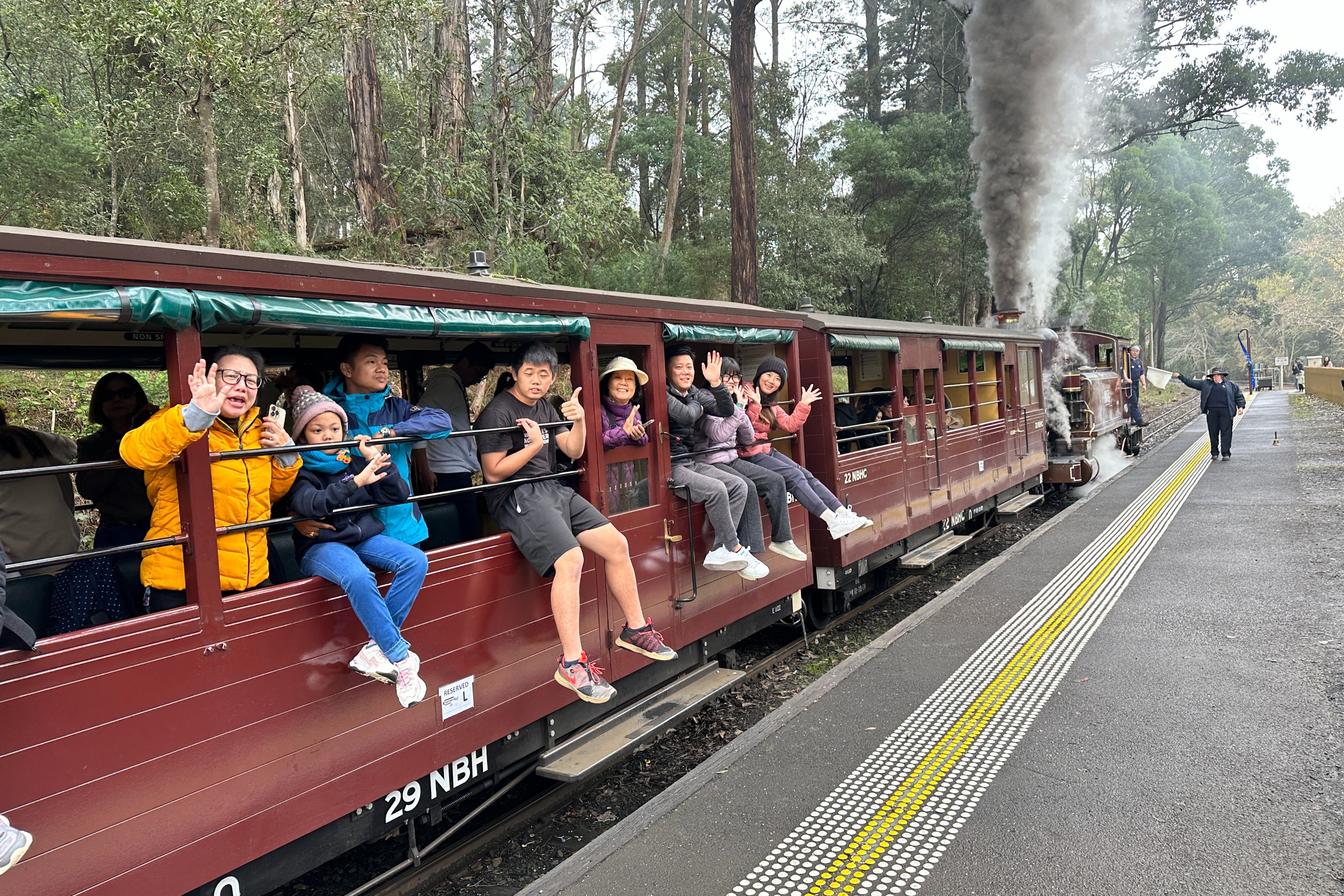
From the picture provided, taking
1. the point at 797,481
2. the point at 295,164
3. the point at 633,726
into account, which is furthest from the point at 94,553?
the point at 295,164

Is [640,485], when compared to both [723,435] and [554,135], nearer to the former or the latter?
[723,435]

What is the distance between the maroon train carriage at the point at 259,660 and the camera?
2609 mm

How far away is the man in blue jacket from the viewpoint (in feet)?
12.6

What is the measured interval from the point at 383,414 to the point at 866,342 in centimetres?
546

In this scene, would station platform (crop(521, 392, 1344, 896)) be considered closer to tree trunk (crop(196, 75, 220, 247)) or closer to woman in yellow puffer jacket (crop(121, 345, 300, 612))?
woman in yellow puffer jacket (crop(121, 345, 300, 612))

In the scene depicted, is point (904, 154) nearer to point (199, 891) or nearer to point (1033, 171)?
point (1033, 171)

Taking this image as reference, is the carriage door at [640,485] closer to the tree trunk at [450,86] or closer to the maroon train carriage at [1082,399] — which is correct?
the tree trunk at [450,86]

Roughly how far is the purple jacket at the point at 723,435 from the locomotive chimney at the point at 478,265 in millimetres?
2024

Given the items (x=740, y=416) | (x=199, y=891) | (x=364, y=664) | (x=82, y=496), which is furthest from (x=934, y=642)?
(x=82, y=496)

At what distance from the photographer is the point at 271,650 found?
126 inches

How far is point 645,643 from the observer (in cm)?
484

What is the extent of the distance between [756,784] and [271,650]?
8.69 ft

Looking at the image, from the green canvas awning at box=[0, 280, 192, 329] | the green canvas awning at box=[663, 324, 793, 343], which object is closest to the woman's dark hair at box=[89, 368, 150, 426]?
the green canvas awning at box=[0, 280, 192, 329]

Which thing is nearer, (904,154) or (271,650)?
(271,650)
